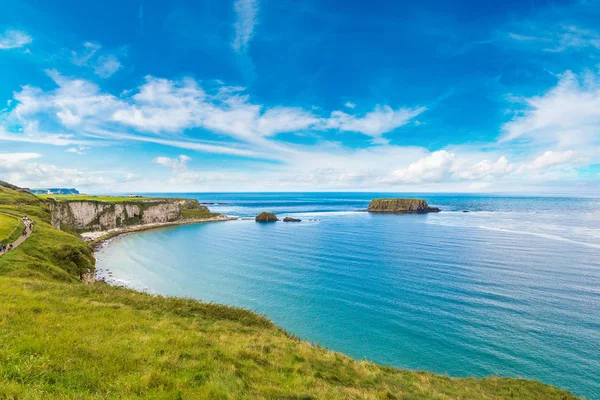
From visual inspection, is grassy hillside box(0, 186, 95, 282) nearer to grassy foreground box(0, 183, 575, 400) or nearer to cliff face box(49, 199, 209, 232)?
grassy foreground box(0, 183, 575, 400)

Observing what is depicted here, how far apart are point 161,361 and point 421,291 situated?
37.9 metres

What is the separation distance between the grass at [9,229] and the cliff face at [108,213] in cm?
3789

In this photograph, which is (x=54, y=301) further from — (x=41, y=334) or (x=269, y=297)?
(x=269, y=297)

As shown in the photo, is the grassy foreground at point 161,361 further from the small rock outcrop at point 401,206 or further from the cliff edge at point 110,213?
the small rock outcrop at point 401,206

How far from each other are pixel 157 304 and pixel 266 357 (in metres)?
13.8

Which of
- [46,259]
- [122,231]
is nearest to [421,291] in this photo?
[46,259]

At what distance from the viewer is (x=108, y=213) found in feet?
378

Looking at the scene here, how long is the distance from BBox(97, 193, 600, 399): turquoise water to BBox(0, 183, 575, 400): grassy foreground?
7.22 m

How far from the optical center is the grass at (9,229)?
41.1 m

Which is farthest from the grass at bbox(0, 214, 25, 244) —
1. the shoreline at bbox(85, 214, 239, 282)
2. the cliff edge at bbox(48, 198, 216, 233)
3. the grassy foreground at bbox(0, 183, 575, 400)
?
the cliff edge at bbox(48, 198, 216, 233)

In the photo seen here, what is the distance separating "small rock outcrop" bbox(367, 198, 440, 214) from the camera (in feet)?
611

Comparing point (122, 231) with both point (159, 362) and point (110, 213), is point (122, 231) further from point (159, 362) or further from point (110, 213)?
point (159, 362)

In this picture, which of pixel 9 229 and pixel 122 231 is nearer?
pixel 9 229

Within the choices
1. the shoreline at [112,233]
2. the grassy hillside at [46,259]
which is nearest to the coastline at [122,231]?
the shoreline at [112,233]
